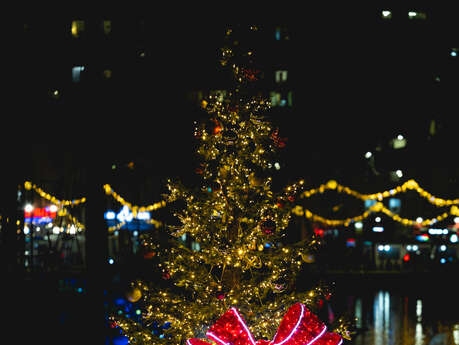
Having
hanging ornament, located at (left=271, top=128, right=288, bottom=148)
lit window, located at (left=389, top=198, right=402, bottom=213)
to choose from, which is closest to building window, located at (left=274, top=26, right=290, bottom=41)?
lit window, located at (left=389, top=198, right=402, bottom=213)

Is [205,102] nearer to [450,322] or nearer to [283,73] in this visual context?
[450,322]

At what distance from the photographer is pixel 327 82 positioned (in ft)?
105

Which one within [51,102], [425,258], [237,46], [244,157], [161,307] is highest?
[51,102]

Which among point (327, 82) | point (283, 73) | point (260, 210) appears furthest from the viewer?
point (283, 73)

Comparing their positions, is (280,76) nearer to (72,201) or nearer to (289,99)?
(289,99)

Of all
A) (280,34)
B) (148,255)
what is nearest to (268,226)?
(148,255)

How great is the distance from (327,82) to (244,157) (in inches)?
1054

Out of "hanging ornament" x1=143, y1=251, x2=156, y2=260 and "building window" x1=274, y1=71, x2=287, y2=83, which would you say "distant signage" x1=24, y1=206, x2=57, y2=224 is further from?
"building window" x1=274, y1=71, x2=287, y2=83

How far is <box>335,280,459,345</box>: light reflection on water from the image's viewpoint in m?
11.0

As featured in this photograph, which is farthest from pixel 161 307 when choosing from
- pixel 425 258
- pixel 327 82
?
pixel 327 82

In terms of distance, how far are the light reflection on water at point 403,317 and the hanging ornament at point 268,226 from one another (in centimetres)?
408

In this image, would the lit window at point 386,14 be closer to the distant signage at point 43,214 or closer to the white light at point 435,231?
the white light at point 435,231

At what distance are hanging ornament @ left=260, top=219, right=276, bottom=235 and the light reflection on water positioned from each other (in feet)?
13.4

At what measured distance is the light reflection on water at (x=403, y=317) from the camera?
36.2ft
